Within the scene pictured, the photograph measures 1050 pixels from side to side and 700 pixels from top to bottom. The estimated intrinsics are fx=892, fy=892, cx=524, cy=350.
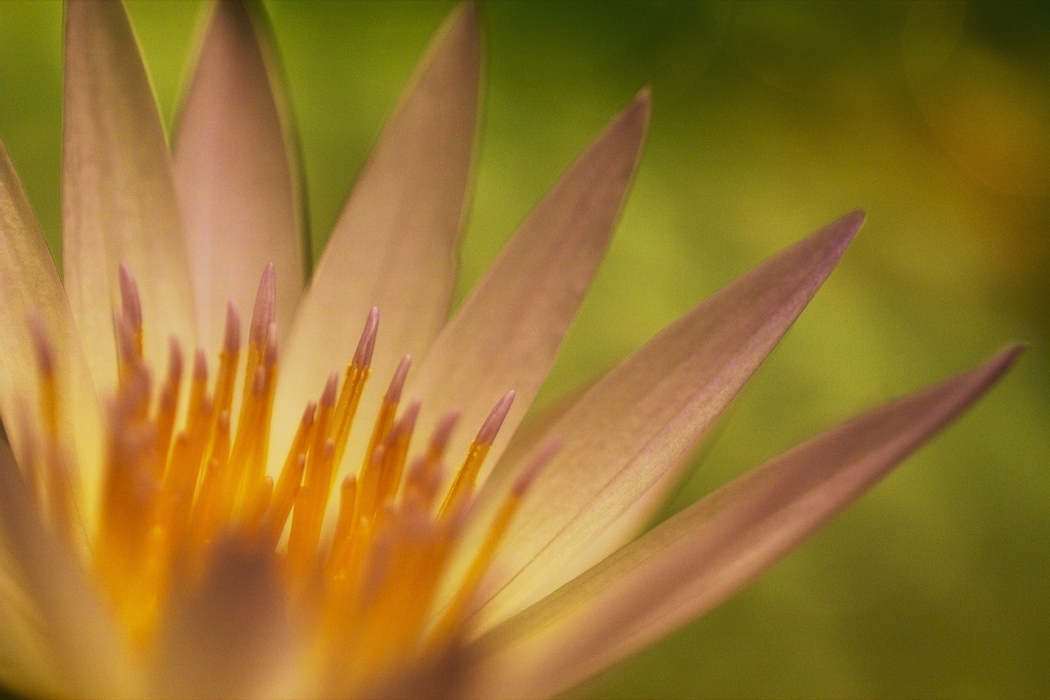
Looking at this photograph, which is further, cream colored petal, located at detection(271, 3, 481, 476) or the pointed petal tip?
cream colored petal, located at detection(271, 3, 481, 476)

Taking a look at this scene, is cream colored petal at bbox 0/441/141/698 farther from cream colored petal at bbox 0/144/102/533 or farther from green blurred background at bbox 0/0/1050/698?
green blurred background at bbox 0/0/1050/698

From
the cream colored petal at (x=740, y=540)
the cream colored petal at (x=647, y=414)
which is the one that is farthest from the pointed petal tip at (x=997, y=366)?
the cream colored petal at (x=647, y=414)

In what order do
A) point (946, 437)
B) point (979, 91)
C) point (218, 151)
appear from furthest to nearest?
point (979, 91) < point (946, 437) < point (218, 151)

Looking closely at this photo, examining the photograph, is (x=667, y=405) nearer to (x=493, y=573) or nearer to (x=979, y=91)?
(x=493, y=573)

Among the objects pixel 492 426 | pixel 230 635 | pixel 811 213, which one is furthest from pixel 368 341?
pixel 811 213

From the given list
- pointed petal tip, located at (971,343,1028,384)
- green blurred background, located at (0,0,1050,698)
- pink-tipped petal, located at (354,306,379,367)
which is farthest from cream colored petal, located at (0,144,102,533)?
pointed petal tip, located at (971,343,1028,384)

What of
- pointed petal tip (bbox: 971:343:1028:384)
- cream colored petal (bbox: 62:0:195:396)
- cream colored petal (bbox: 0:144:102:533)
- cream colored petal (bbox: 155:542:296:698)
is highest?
cream colored petal (bbox: 62:0:195:396)

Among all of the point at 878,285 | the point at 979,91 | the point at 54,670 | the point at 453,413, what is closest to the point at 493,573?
the point at 453,413
